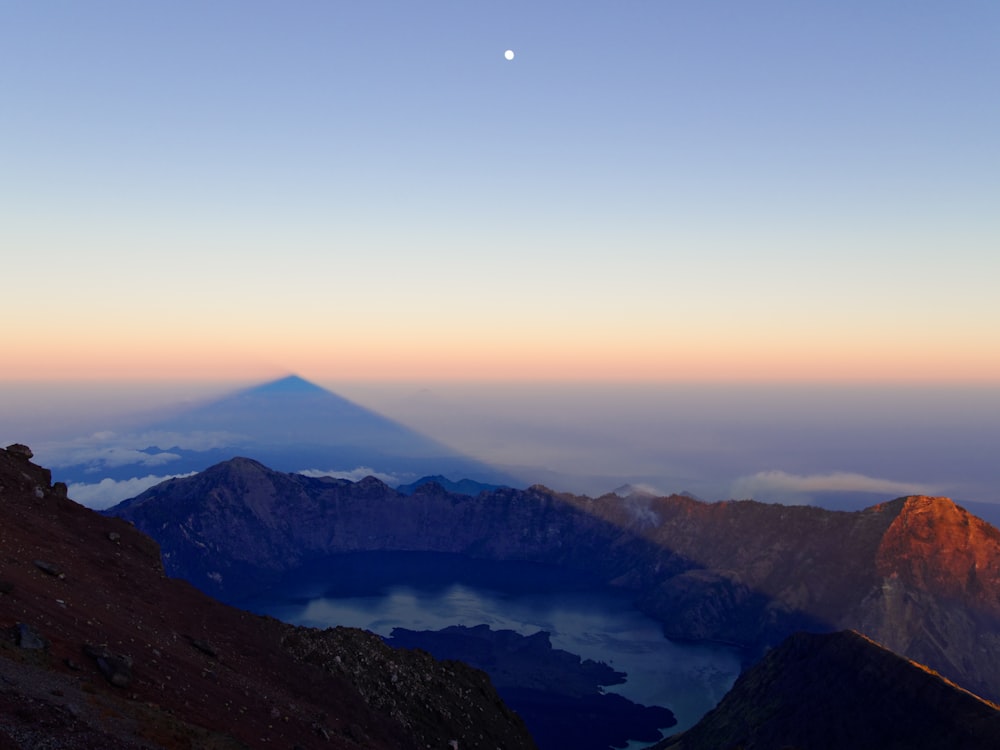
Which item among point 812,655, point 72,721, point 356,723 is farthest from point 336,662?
point 812,655

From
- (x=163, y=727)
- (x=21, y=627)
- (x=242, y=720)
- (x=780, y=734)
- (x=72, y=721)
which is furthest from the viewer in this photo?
(x=780, y=734)

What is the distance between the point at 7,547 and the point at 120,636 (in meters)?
14.4

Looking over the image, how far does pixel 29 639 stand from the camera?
42.8 meters

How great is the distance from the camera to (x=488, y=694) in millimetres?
105062

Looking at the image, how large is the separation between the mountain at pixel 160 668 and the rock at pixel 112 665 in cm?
11

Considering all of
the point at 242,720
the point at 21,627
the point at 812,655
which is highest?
the point at 21,627

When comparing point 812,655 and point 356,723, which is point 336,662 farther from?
point 812,655

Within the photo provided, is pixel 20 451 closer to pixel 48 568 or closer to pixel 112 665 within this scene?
pixel 48 568

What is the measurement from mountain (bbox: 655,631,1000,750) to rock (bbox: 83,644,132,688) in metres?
118

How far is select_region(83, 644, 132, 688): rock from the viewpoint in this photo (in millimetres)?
45031

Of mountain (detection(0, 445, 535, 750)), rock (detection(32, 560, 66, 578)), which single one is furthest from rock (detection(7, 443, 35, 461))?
rock (detection(32, 560, 66, 578))

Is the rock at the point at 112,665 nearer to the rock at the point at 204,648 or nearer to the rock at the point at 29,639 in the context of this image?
the rock at the point at 29,639

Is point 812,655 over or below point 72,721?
below

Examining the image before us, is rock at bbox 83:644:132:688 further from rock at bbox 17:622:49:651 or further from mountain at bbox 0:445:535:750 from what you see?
rock at bbox 17:622:49:651
